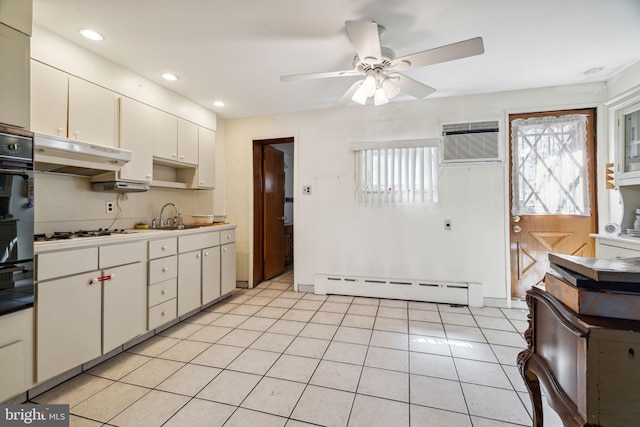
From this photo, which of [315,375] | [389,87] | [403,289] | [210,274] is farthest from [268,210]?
[315,375]

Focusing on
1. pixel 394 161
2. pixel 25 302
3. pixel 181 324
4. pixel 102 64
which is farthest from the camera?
pixel 394 161

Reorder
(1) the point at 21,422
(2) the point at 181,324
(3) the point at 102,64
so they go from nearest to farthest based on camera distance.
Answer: (1) the point at 21,422
(3) the point at 102,64
(2) the point at 181,324

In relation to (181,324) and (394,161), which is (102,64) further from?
(394,161)

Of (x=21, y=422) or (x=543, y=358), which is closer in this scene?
(x=543, y=358)

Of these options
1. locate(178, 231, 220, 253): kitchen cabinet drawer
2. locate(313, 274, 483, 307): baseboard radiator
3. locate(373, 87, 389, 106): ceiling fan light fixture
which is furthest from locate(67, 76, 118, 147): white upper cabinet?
locate(313, 274, 483, 307): baseboard radiator

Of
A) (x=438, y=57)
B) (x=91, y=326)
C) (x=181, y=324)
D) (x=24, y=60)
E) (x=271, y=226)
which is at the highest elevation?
(x=438, y=57)

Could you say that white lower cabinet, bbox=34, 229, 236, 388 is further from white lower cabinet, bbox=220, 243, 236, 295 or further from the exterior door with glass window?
the exterior door with glass window

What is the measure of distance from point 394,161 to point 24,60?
10.8 ft

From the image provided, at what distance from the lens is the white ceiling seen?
72.1 inches

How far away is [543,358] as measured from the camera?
107 cm

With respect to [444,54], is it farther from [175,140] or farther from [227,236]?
[227,236]

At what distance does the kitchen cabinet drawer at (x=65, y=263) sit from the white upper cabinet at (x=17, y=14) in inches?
53.4

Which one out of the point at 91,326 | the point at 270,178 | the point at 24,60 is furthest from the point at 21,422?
the point at 270,178

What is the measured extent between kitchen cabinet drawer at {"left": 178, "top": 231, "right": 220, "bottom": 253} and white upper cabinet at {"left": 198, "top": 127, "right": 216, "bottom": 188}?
29.6 inches
